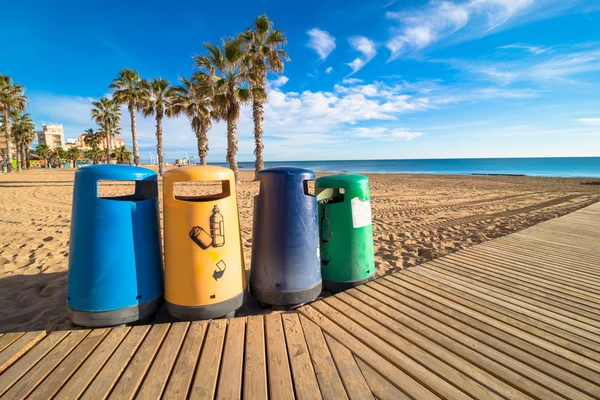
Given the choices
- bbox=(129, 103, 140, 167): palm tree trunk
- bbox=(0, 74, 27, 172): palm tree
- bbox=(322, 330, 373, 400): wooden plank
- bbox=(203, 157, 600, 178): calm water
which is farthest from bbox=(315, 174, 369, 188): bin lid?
bbox=(0, 74, 27, 172): palm tree

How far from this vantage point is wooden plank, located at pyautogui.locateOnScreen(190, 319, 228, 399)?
1.44 m

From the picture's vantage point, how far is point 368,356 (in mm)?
1693

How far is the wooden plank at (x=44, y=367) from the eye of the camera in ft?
4.65

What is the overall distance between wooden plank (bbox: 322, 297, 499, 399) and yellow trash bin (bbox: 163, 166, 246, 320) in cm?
91

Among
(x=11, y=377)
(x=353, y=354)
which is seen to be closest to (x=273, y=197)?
(x=353, y=354)

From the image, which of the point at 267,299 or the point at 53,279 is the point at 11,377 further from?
the point at 53,279

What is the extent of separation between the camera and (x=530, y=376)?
1.55 m

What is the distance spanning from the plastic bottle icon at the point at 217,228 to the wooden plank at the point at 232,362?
0.61m

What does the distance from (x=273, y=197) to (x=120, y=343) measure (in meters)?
1.46

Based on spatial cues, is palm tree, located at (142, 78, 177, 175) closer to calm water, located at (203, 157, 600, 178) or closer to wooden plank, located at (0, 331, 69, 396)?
calm water, located at (203, 157, 600, 178)

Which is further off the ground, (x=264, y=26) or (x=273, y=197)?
(x=264, y=26)

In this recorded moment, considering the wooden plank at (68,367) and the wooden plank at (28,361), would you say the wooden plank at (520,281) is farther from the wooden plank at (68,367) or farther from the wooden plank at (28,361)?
the wooden plank at (28,361)

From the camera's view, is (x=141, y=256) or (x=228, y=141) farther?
(x=228, y=141)

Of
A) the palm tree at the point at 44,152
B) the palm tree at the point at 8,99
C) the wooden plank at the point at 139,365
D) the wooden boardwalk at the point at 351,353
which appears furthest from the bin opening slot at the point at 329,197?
the palm tree at the point at 44,152
